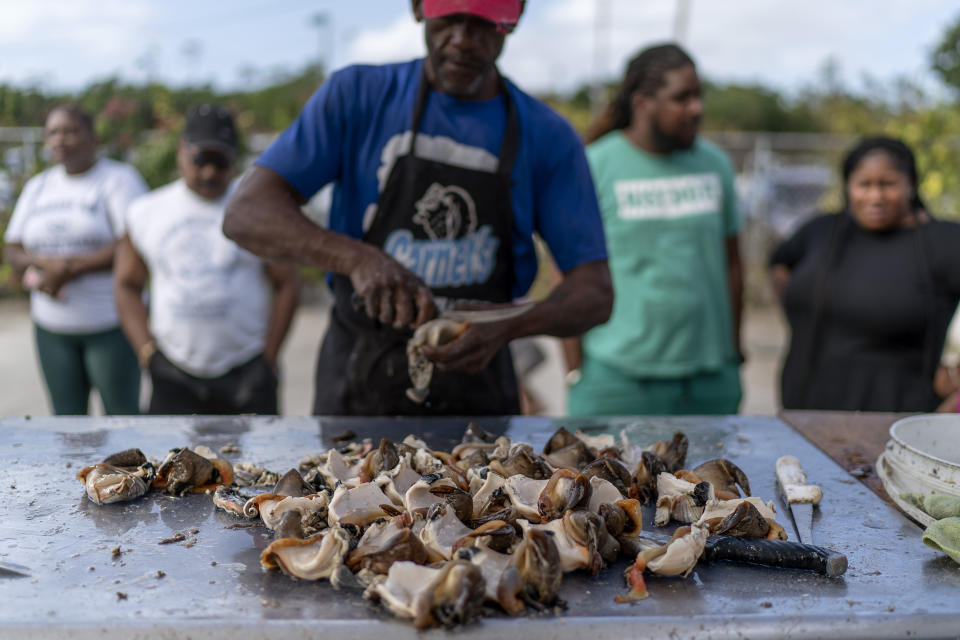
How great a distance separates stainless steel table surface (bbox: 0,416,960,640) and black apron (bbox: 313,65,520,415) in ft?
2.70

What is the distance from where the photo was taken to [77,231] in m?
4.30

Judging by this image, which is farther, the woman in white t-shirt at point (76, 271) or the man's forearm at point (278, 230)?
the woman in white t-shirt at point (76, 271)

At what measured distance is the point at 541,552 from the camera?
4.49 ft

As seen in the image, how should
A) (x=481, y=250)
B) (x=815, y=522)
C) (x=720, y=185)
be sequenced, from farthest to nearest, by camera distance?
(x=720, y=185)
(x=481, y=250)
(x=815, y=522)

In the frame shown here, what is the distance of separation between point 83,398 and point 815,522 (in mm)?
3778

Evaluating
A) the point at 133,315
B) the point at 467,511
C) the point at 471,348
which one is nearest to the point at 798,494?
the point at 467,511

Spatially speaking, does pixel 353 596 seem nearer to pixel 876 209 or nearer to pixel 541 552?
pixel 541 552

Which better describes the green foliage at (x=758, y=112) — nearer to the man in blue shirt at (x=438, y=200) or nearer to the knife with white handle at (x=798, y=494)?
the man in blue shirt at (x=438, y=200)

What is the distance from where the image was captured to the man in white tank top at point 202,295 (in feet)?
12.3

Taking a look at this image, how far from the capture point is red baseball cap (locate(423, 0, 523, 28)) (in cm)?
225

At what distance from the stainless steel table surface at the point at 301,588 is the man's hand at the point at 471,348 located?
638mm

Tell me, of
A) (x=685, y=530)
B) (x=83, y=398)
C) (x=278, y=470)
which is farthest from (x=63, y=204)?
(x=685, y=530)

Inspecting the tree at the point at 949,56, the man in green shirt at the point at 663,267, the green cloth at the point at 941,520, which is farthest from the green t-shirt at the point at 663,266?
the tree at the point at 949,56

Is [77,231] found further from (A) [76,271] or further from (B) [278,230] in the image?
(B) [278,230]
